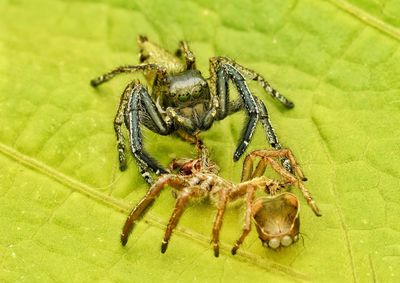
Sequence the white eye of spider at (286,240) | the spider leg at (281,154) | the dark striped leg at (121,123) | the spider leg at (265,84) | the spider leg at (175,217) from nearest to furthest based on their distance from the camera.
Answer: the white eye of spider at (286,240) → the spider leg at (175,217) → the spider leg at (281,154) → the dark striped leg at (121,123) → the spider leg at (265,84)

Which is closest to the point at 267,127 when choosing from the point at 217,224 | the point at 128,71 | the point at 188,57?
the point at 188,57

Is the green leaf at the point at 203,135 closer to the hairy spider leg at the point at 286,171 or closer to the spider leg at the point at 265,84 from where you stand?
the spider leg at the point at 265,84

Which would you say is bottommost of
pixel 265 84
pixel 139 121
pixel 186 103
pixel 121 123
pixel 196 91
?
pixel 121 123

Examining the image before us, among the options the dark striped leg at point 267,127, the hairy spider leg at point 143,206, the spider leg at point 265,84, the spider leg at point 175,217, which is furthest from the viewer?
the spider leg at point 265,84

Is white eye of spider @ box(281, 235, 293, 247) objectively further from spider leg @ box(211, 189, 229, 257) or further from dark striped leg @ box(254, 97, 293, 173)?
dark striped leg @ box(254, 97, 293, 173)

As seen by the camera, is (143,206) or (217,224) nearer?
(217,224)

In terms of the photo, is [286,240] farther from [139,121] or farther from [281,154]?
[139,121]

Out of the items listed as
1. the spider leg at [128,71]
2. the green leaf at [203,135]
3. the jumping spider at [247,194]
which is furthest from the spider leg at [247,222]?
the spider leg at [128,71]

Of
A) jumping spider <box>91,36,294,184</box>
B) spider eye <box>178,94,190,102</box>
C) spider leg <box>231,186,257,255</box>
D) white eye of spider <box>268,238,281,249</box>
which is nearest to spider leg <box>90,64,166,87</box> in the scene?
jumping spider <box>91,36,294,184</box>
